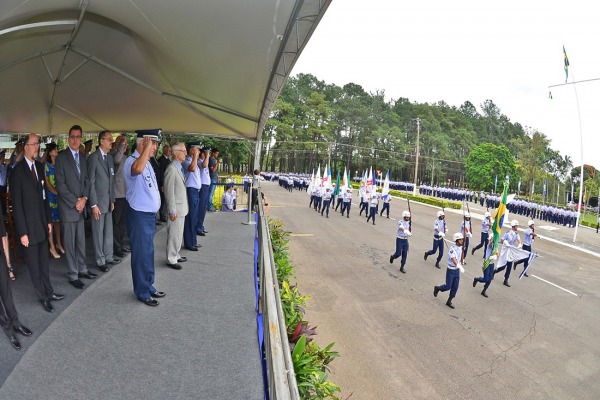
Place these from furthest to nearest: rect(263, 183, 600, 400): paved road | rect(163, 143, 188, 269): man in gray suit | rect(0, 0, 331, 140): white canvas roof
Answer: rect(263, 183, 600, 400): paved road → rect(163, 143, 188, 269): man in gray suit → rect(0, 0, 331, 140): white canvas roof

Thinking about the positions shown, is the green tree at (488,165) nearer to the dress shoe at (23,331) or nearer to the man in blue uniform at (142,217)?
the man in blue uniform at (142,217)

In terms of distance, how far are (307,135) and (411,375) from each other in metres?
70.4

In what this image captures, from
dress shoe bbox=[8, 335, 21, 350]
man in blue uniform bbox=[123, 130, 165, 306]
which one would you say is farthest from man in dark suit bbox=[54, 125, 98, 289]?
dress shoe bbox=[8, 335, 21, 350]

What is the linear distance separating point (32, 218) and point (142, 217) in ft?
3.52

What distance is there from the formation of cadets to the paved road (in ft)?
1.83

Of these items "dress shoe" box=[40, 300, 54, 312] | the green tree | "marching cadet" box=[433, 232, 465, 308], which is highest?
the green tree

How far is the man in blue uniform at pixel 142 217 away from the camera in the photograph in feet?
13.5

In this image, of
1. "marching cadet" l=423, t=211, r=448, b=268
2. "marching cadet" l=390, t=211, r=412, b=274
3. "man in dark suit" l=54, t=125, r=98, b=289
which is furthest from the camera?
"marching cadet" l=423, t=211, r=448, b=268

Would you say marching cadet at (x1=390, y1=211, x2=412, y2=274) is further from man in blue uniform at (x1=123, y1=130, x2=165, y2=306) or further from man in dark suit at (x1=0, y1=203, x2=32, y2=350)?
man in dark suit at (x1=0, y1=203, x2=32, y2=350)

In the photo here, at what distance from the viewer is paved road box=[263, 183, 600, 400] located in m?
6.37

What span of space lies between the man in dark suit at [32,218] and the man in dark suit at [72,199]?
52cm

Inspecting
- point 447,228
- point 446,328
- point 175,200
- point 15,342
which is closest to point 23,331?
point 15,342

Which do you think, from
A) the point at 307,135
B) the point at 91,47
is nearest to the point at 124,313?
the point at 91,47

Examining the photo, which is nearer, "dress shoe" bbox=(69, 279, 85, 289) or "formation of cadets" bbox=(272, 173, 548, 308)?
"dress shoe" bbox=(69, 279, 85, 289)
